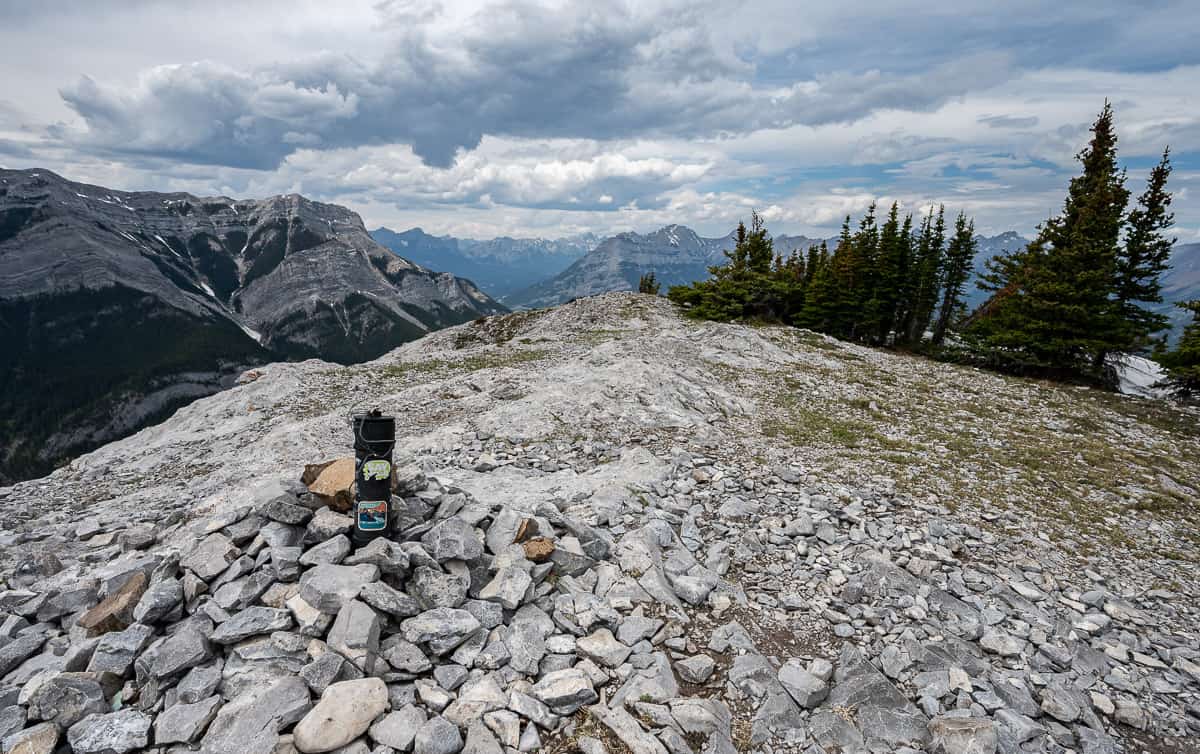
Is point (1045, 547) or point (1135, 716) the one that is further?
point (1045, 547)

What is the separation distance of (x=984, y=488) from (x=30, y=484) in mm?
29121

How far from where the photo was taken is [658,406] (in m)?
18.5

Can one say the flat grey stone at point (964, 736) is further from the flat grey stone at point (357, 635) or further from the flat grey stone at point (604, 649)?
the flat grey stone at point (357, 635)

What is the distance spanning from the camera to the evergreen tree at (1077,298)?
30.5 metres

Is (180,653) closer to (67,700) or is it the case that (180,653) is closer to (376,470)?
(67,700)

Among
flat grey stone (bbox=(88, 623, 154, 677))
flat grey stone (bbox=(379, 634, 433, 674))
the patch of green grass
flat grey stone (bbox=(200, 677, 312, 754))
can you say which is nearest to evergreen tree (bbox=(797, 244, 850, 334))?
the patch of green grass

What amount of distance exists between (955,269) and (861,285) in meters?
12.2

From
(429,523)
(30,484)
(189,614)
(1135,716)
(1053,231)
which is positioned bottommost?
(30,484)

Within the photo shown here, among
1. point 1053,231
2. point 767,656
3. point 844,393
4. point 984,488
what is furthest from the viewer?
point 1053,231

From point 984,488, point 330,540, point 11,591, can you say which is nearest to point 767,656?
point 330,540

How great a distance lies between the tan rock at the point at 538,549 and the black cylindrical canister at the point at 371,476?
2.16 metres

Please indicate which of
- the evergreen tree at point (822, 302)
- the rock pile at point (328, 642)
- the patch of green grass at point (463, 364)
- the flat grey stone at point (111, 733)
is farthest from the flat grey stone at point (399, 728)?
the evergreen tree at point (822, 302)

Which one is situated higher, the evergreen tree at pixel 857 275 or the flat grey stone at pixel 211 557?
the evergreen tree at pixel 857 275

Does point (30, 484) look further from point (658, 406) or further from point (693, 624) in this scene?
point (693, 624)
